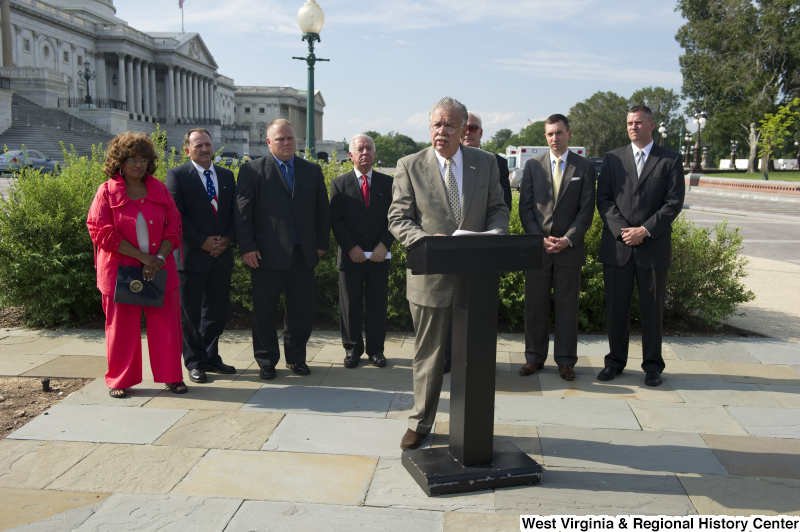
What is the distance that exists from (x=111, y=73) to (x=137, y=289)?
3731 inches

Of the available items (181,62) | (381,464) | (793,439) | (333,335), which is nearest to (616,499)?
(381,464)

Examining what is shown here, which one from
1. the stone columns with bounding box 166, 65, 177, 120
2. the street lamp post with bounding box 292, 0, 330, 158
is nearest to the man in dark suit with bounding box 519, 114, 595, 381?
the street lamp post with bounding box 292, 0, 330, 158

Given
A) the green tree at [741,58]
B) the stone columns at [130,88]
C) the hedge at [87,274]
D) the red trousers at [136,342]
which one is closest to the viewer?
the red trousers at [136,342]

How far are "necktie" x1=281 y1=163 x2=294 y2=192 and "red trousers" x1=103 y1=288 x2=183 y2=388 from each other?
1.45 m

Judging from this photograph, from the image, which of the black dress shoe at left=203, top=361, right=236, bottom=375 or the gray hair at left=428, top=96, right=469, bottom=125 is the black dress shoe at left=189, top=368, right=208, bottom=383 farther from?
the gray hair at left=428, top=96, right=469, bottom=125

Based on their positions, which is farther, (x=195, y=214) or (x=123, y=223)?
(x=195, y=214)

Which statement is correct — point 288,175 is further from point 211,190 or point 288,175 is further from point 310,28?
point 310,28

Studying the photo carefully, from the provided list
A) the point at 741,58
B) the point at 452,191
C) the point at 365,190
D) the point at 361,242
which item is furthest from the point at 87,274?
the point at 741,58

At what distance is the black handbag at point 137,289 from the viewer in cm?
550

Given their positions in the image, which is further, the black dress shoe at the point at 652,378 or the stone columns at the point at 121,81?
the stone columns at the point at 121,81

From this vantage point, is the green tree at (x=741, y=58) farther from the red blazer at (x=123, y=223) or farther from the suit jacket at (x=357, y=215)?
the red blazer at (x=123, y=223)

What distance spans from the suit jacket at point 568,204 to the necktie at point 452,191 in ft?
6.46

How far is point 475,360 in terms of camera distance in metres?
3.98

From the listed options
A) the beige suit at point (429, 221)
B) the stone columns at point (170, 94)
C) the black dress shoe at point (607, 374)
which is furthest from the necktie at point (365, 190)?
the stone columns at point (170, 94)
